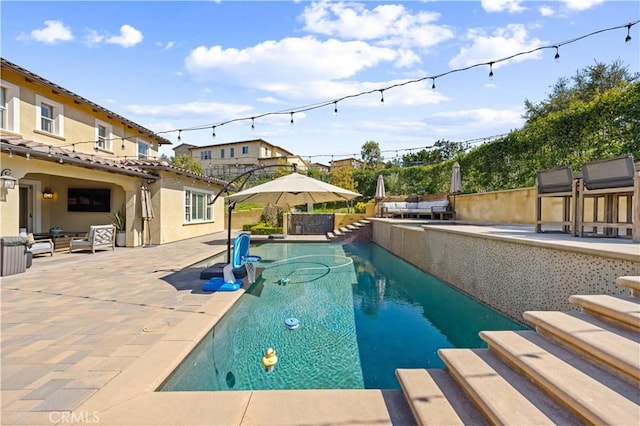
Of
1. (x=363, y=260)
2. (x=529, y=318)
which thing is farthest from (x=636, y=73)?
(x=529, y=318)

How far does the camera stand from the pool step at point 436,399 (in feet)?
7.79

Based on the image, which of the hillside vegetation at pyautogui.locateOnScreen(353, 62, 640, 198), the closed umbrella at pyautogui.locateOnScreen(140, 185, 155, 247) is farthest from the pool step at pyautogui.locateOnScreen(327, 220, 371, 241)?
the closed umbrella at pyautogui.locateOnScreen(140, 185, 155, 247)

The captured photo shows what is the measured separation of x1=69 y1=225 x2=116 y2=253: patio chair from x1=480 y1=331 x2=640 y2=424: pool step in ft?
41.9

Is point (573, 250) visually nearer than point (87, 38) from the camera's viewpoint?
Yes

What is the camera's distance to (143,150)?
63.6ft

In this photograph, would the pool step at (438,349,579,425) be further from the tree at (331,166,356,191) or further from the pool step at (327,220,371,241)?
the tree at (331,166,356,191)

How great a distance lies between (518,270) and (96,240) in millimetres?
12842

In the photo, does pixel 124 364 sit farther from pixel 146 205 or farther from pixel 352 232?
pixel 352 232

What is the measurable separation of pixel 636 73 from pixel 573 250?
2654cm

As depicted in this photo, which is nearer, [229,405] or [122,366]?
[229,405]

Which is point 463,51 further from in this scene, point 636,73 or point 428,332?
point 636,73

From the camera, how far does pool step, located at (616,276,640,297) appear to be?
3123mm

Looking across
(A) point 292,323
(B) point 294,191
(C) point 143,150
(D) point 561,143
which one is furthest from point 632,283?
(C) point 143,150

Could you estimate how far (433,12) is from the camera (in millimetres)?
8055
